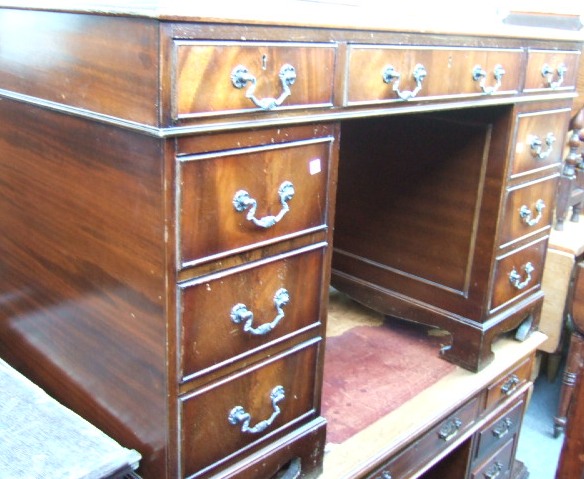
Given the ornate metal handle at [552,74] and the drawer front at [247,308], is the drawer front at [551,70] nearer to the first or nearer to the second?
the ornate metal handle at [552,74]

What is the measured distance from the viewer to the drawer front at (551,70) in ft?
4.71

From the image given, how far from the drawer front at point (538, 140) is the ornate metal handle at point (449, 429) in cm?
57

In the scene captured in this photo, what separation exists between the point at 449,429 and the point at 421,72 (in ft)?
2.68

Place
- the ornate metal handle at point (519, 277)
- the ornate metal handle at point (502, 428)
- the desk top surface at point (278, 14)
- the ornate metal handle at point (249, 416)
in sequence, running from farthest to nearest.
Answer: the ornate metal handle at point (502, 428), the ornate metal handle at point (519, 277), the ornate metal handle at point (249, 416), the desk top surface at point (278, 14)

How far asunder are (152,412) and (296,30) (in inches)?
22.0

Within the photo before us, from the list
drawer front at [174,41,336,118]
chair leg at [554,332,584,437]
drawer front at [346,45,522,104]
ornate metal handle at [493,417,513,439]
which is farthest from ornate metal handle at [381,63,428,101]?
chair leg at [554,332,584,437]

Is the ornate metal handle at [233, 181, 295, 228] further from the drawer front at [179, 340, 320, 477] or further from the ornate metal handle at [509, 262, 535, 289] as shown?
the ornate metal handle at [509, 262, 535, 289]

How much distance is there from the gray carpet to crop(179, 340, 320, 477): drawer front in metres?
1.25

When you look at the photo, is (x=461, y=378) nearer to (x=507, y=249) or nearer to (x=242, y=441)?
(x=507, y=249)

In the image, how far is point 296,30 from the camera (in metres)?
0.90

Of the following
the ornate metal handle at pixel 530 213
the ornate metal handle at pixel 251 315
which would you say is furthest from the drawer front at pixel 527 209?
the ornate metal handle at pixel 251 315

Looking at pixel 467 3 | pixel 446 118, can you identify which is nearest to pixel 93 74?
pixel 446 118

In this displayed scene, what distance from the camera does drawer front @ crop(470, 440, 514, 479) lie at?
176 centimetres

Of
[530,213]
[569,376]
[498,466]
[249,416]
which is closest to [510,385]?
[498,466]
